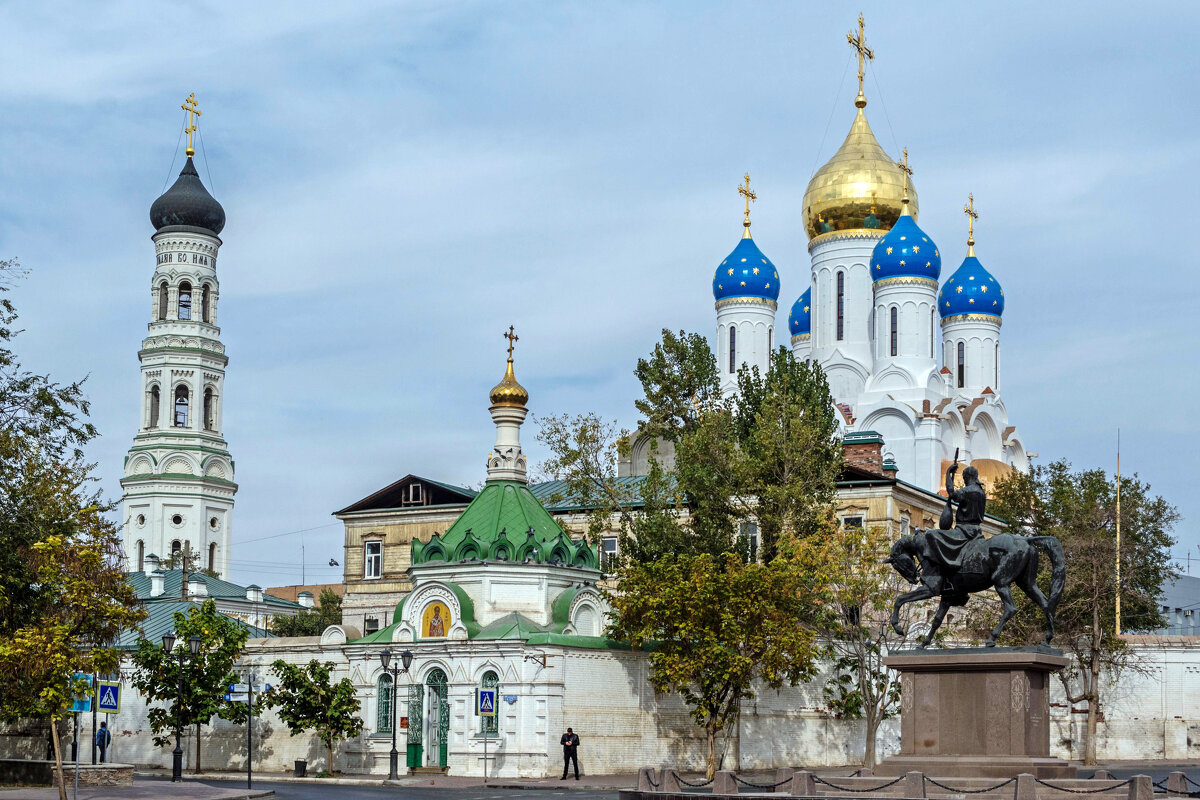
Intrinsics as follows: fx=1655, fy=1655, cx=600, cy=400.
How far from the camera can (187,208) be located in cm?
8825

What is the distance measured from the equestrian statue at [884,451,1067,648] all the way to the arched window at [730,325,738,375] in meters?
49.5

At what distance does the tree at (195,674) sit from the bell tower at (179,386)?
161 ft

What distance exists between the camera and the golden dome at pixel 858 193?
2820 inches

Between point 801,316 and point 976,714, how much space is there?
5624cm

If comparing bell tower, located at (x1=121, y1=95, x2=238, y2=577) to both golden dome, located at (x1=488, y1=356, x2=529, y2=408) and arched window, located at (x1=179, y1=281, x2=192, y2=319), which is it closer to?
arched window, located at (x1=179, y1=281, x2=192, y2=319)

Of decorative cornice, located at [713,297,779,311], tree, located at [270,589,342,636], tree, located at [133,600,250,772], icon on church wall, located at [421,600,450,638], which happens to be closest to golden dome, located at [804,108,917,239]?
decorative cornice, located at [713,297,779,311]

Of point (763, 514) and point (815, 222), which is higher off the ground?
point (815, 222)

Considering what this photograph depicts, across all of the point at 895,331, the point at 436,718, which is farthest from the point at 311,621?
the point at 436,718

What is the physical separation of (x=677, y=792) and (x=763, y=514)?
64.4ft

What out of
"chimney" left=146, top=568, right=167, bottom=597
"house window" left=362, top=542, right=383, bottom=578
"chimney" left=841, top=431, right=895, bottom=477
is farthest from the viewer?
"chimney" left=146, top=568, right=167, bottom=597

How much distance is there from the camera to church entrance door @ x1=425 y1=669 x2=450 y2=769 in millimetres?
38969

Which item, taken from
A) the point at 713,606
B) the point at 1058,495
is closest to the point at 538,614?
the point at 713,606

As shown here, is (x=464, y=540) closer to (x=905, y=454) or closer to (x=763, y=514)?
(x=763, y=514)

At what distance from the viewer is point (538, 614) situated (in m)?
40.7
